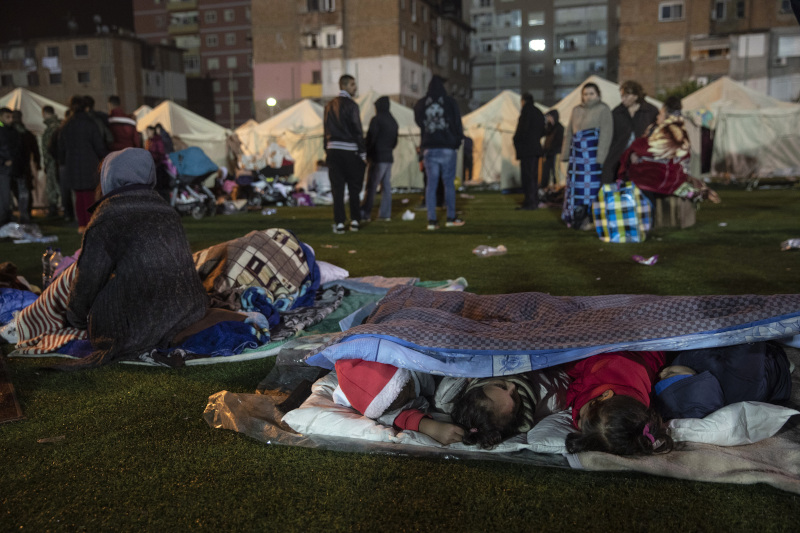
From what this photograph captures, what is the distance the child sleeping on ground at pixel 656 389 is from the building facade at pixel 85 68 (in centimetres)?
5407

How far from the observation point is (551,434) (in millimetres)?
2328

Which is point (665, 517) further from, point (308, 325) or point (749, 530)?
point (308, 325)

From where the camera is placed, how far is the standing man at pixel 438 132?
8.55m

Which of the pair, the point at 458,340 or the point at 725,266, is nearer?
the point at 458,340

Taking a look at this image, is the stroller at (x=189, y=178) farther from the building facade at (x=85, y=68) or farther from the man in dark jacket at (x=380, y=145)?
the building facade at (x=85, y=68)

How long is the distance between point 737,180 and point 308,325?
20.4m

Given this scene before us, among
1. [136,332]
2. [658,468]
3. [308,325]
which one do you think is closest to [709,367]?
[658,468]

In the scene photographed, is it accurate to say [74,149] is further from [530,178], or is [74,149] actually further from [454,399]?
[454,399]

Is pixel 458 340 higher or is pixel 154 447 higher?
pixel 458 340

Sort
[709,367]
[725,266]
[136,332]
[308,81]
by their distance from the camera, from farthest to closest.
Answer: [308,81] → [725,266] → [136,332] → [709,367]

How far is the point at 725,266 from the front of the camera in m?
5.83

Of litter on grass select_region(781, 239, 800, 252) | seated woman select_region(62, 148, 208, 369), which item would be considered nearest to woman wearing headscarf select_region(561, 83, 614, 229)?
litter on grass select_region(781, 239, 800, 252)

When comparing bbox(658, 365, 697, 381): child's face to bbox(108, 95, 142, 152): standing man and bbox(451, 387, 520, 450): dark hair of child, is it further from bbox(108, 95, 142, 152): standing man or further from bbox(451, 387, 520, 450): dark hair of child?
bbox(108, 95, 142, 152): standing man

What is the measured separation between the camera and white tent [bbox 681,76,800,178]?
20.2 metres
